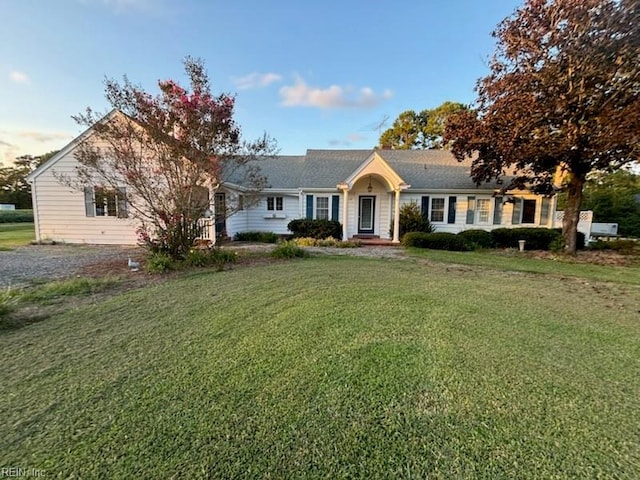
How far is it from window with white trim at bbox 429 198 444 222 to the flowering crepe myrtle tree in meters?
10.4

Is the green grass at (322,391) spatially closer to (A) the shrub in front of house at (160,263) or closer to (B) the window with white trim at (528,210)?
(A) the shrub in front of house at (160,263)

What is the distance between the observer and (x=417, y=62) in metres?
14.3

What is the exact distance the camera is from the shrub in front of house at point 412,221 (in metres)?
14.6

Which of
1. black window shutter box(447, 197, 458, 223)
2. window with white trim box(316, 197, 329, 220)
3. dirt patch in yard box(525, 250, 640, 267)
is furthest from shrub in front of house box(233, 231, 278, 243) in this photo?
dirt patch in yard box(525, 250, 640, 267)

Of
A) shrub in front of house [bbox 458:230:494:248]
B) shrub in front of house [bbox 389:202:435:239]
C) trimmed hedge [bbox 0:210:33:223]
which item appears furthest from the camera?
trimmed hedge [bbox 0:210:33:223]

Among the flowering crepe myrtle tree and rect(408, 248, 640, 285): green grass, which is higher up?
the flowering crepe myrtle tree

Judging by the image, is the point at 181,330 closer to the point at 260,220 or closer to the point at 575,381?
the point at 575,381

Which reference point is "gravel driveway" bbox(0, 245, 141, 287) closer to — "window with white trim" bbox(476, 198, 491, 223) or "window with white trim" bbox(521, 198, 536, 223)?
"window with white trim" bbox(476, 198, 491, 223)

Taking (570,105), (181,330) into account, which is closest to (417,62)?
(570,105)

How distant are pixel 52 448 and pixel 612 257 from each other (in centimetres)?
1565

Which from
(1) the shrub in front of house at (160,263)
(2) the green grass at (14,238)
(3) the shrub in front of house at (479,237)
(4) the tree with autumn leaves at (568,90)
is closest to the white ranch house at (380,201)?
(3) the shrub in front of house at (479,237)

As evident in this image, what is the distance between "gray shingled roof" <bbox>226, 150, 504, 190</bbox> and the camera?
1585 cm

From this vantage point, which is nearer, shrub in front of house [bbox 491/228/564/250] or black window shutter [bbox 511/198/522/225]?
shrub in front of house [bbox 491/228/564/250]

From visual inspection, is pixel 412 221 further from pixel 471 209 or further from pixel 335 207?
pixel 335 207
